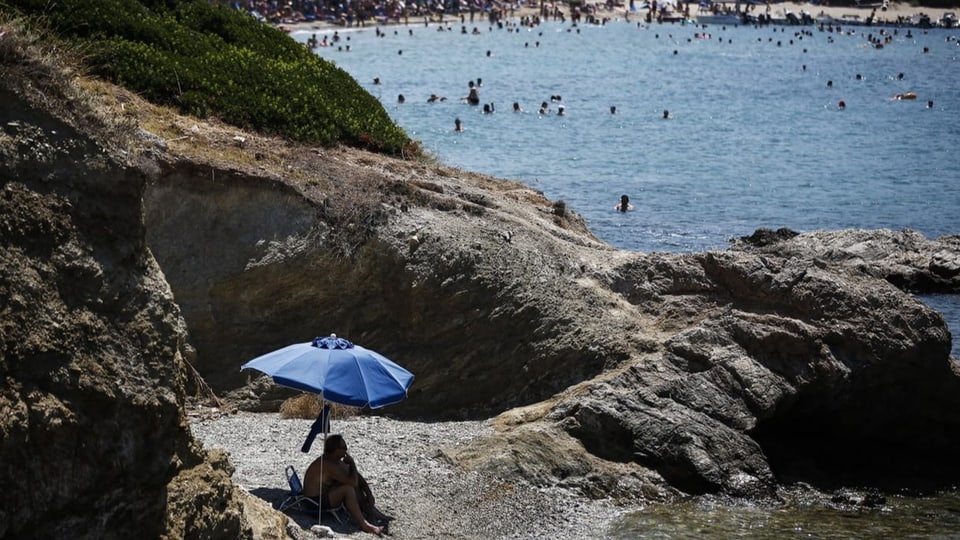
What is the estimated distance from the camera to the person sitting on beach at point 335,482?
12.9 meters

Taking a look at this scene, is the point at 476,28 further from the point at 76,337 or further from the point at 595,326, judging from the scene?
the point at 76,337

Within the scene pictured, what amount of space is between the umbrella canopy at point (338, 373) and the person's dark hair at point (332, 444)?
1.21 ft

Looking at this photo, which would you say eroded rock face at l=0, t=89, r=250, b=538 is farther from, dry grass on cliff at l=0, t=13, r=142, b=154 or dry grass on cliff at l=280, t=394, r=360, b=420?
dry grass on cliff at l=280, t=394, r=360, b=420

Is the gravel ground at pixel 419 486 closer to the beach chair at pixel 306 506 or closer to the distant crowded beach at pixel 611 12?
the beach chair at pixel 306 506

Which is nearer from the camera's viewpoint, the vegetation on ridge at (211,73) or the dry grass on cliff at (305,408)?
the dry grass on cliff at (305,408)

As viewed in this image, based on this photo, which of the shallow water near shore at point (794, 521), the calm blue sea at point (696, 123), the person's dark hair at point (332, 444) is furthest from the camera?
the calm blue sea at point (696, 123)

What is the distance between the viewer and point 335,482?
13.0 meters

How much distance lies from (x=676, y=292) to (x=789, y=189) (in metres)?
26.7

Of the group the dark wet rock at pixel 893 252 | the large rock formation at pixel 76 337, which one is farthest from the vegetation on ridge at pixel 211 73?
the dark wet rock at pixel 893 252

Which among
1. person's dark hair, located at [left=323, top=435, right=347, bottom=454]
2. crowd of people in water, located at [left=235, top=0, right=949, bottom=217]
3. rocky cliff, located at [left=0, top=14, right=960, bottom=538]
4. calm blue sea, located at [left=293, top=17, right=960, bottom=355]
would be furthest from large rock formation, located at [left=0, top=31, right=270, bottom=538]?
crowd of people in water, located at [left=235, top=0, right=949, bottom=217]

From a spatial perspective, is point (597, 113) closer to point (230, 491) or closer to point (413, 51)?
point (413, 51)

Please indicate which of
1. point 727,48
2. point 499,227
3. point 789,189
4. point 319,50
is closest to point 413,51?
point 319,50

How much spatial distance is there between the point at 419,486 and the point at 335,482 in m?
1.65

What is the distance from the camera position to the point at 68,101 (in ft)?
29.7
